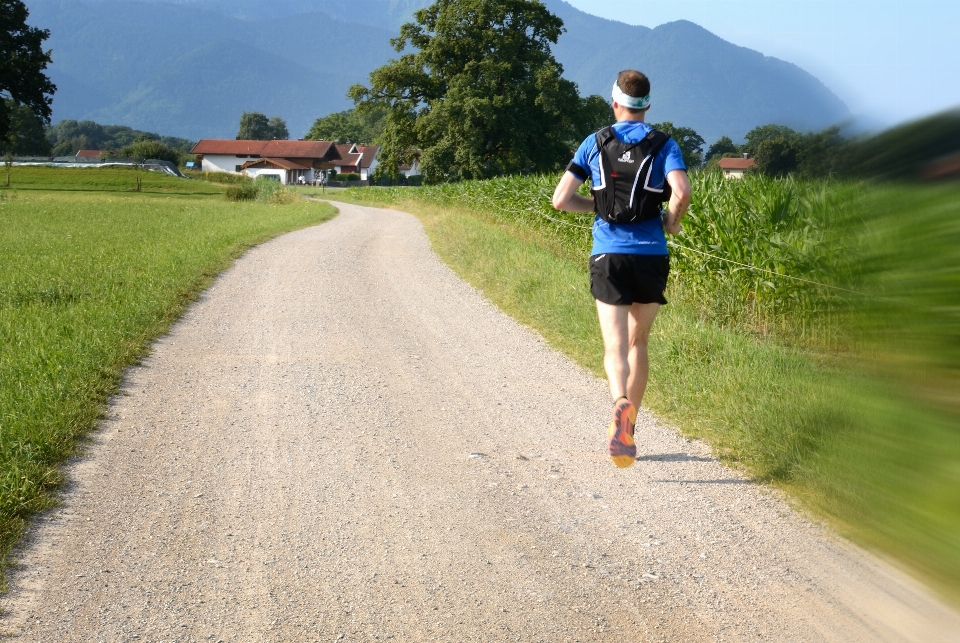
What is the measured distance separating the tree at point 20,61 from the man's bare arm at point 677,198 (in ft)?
166

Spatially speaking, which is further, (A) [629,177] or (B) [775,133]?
(A) [629,177]

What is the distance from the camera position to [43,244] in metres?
20.5

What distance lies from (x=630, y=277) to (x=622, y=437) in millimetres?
898

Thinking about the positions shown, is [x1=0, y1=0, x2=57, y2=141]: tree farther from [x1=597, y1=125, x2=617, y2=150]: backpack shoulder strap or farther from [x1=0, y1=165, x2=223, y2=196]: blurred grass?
[x1=597, y1=125, x2=617, y2=150]: backpack shoulder strap

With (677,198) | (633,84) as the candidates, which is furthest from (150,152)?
(677,198)

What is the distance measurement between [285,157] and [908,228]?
13496 cm

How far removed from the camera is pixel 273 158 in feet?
430

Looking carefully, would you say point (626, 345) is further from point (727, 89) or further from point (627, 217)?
point (727, 89)

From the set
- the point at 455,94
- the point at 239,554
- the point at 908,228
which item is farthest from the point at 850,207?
the point at 455,94

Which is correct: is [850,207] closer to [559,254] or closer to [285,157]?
[559,254]

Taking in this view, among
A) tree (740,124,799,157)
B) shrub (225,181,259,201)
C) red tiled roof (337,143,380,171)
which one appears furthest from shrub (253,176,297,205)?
red tiled roof (337,143,380,171)

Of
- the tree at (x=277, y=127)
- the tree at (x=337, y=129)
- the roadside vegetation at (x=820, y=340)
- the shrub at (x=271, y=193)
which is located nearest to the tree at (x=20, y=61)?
the shrub at (x=271, y=193)

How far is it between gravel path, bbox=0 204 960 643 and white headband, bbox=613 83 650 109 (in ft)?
6.91

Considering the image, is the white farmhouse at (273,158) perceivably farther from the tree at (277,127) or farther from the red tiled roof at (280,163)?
the tree at (277,127)
